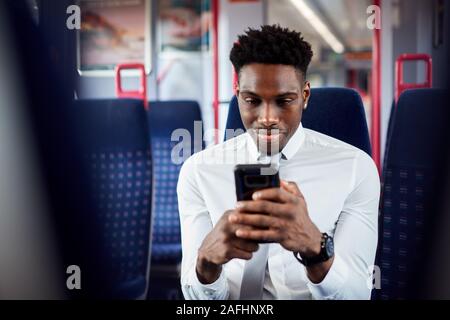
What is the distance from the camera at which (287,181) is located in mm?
760

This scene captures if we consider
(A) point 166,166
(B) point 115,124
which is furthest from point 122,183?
(A) point 166,166

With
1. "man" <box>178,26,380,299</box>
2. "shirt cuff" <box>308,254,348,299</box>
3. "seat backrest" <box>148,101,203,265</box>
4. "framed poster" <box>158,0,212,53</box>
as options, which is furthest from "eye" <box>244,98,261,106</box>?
"framed poster" <box>158,0,212,53</box>

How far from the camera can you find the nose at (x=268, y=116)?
2.64 ft

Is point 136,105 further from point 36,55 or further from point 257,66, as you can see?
point 257,66

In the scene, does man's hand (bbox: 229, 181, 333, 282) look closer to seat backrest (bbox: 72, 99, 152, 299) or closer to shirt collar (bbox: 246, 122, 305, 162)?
shirt collar (bbox: 246, 122, 305, 162)

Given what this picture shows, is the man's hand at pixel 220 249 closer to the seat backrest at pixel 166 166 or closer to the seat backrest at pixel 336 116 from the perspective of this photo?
the seat backrest at pixel 336 116

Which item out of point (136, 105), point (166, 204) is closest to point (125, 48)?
point (166, 204)

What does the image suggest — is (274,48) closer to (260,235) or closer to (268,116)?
(268,116)

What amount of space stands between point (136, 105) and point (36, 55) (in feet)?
1.86

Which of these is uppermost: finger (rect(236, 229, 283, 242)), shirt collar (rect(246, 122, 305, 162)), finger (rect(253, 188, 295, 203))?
shirt collar (rect(246, 122, 305, 162))

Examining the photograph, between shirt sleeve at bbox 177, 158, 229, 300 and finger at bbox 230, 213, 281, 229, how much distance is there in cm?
16

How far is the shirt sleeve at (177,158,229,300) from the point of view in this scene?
0.83m

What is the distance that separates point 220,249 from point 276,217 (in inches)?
4.3
